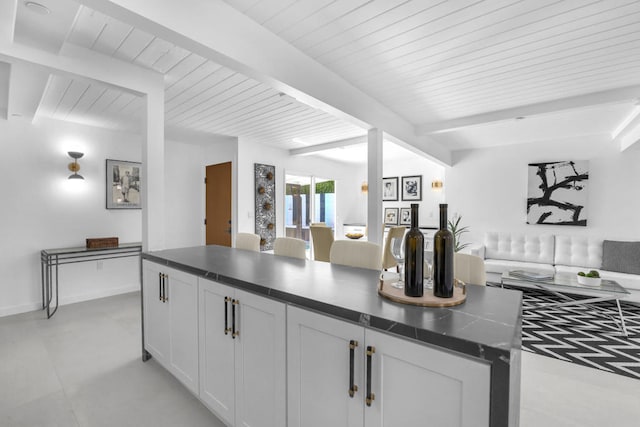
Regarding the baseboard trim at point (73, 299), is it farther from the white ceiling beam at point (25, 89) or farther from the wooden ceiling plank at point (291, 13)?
the wooden ceiling plank at point (291, 13)

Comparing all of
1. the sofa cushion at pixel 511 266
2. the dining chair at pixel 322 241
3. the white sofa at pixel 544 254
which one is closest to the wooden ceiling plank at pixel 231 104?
the dining chair at pixel 322 241

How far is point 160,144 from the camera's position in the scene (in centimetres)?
255

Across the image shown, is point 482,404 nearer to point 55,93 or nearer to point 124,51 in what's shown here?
point 124,51

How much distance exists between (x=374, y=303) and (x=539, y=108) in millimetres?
3430

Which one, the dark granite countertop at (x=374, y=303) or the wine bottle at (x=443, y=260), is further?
the wine bottle at (x=443, y=260)

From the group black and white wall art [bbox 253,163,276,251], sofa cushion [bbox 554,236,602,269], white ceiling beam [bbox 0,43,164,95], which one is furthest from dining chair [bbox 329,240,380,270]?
sofa cushion [bbox 554,236,602,269]

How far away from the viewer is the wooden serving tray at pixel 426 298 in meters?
1.14

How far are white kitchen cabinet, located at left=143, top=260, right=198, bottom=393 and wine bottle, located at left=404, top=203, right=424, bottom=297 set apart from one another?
4.20 ft

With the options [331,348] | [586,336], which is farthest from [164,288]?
[586,336]

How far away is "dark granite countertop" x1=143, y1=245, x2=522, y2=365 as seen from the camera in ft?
2.87

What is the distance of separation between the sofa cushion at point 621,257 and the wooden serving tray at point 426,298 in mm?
4612

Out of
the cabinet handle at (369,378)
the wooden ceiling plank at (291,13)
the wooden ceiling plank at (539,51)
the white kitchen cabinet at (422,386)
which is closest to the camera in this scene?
the white kitchen cabinet at (422,386)

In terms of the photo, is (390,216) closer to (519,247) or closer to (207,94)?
(519,247)

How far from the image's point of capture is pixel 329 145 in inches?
204
